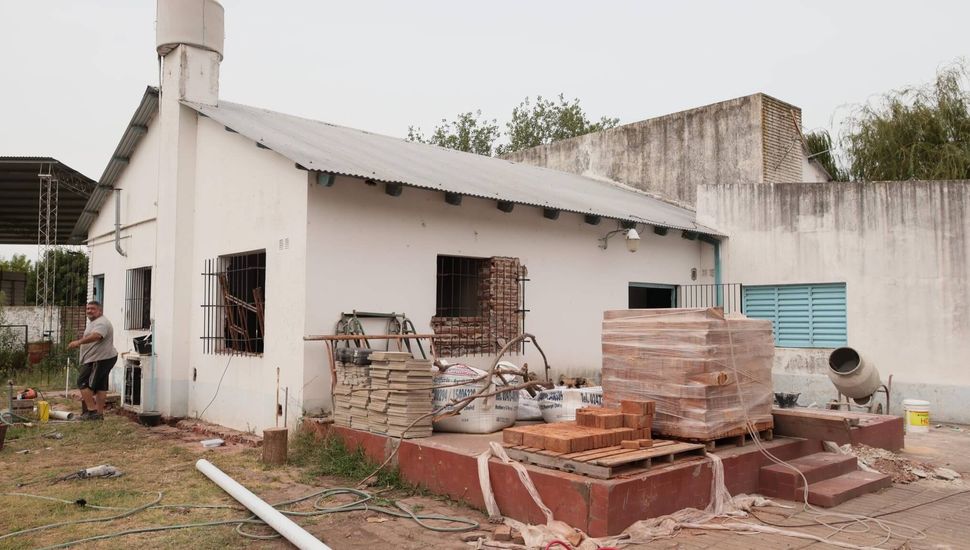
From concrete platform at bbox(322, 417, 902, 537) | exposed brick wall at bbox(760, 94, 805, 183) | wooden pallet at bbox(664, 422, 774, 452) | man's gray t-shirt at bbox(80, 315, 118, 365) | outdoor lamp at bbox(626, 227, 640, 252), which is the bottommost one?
concrete platform at bbox(322, 417, 902, 537)

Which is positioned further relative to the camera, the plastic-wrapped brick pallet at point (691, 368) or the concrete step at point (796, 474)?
the concrete step at point (796, 474)

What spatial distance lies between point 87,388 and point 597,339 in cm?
796

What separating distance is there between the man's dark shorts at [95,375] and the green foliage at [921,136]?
19.3 metres

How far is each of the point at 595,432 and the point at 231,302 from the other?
20.4 ft

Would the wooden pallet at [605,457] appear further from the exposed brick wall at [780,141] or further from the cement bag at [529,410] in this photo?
the exposed brick wall at [780,141]

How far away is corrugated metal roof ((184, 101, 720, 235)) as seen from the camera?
869cm

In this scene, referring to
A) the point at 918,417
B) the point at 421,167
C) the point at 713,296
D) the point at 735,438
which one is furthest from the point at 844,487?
the point at 713,296

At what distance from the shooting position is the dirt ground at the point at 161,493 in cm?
521

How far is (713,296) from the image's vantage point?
13641 millimetres

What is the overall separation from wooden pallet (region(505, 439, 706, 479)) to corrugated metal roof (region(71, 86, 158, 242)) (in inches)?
358

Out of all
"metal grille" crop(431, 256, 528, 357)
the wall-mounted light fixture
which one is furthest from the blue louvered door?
"metal grille" crop(431, 256, 528, 357)

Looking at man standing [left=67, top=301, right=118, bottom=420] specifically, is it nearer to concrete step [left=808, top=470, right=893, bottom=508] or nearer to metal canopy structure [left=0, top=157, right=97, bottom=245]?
metal canopy structure [left=0, top=157, right=97, bottom=245]

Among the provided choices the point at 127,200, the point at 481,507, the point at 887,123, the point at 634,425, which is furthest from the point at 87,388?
the point at 887,123

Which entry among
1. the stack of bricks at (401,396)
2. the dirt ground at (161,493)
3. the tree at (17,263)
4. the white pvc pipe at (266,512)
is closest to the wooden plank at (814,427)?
the dirt ground at (161,493)
